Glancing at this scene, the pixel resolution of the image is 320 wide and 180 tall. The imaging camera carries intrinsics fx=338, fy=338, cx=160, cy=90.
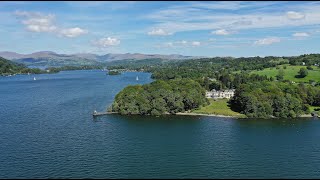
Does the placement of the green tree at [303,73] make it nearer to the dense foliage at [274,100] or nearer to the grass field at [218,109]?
the dense foliage at [274,100]

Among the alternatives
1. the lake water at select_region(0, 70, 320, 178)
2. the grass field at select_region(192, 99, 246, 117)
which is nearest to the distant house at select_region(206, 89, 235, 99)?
the grass field at select_region(192, 99, 246, 117)

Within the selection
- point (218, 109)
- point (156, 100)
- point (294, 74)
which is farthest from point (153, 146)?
point (294, 74)

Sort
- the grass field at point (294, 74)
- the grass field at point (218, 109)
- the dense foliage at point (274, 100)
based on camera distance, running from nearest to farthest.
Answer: the dense foliage at point (274, 100)
the grass field at point (218, 109)
the grass field at point (294, 74)

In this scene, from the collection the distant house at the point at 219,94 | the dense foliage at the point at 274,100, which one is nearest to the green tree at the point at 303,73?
the distant house at the point at 219,94

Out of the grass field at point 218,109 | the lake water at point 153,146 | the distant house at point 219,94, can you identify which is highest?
the distant house at point 219,94

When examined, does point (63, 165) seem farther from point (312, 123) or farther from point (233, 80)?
point (233, 80)

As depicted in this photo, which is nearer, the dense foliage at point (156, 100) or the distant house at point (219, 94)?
the dense foliage at point (156, 100)
